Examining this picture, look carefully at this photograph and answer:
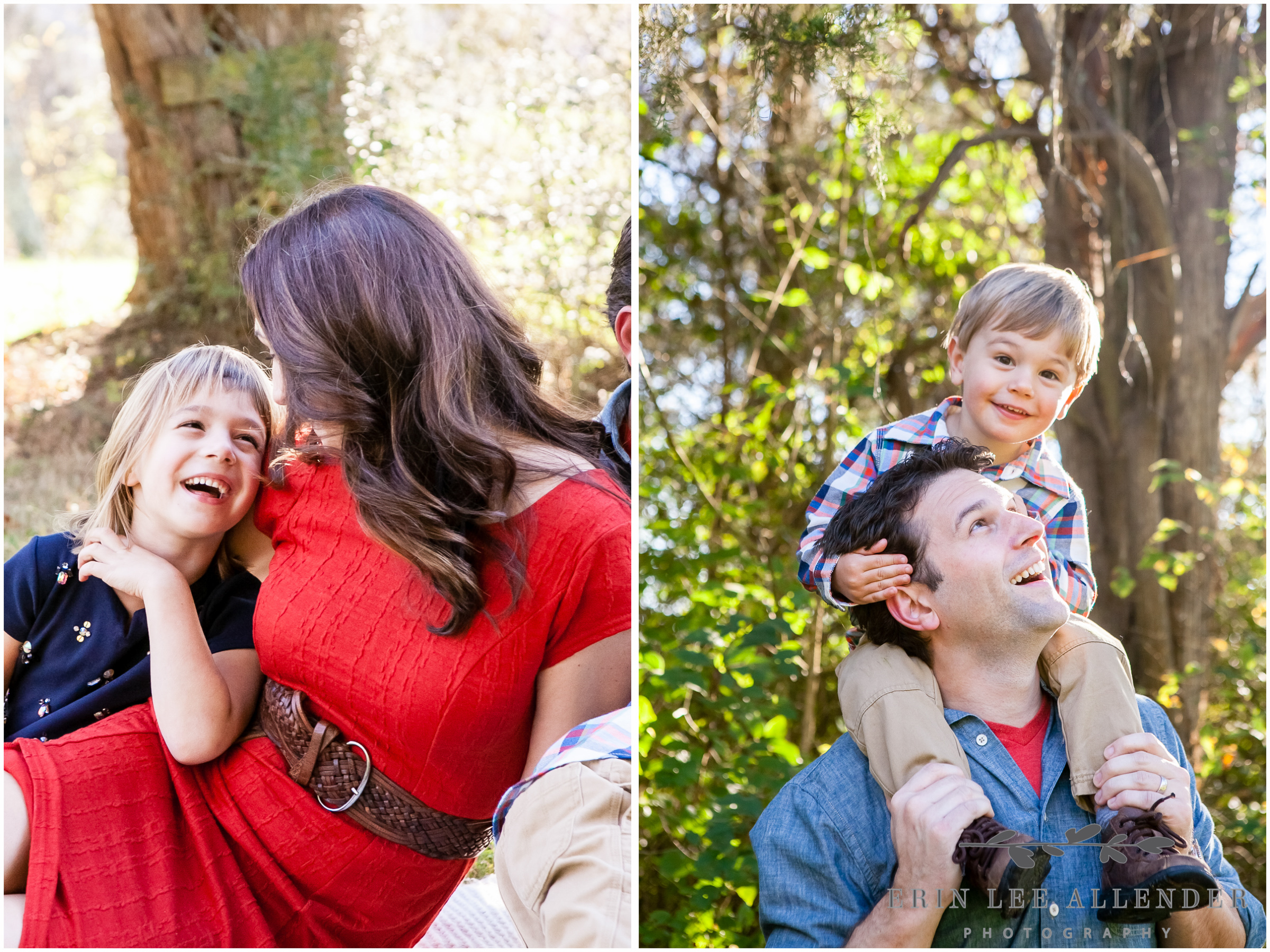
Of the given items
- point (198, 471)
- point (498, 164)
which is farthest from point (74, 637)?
point (498, 164)

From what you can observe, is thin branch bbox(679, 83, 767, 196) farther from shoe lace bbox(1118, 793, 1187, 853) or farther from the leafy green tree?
shoe lace bbox(1118, 793, 1187, 853)

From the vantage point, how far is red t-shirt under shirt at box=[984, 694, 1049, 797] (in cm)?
172

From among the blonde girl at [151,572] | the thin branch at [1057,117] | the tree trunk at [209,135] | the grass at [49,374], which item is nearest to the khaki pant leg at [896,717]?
the blonde girl at [151,572]

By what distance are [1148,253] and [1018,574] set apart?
1619mm

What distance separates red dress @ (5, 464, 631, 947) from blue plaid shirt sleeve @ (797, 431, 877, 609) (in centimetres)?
35

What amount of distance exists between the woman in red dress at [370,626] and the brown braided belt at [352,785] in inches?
0.8

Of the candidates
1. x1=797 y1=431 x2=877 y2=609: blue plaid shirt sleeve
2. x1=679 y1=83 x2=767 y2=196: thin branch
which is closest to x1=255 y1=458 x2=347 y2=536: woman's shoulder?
x1=797 y1=431 x2=877 y2=609: blue plaid shirt sleeve

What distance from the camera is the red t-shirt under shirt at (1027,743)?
1.72 m

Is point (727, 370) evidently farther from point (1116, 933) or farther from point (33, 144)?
point (33, 144)

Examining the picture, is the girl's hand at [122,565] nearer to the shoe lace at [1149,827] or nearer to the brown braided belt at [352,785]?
the brown braided belt at [352,785]

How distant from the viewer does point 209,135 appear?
3.19 m

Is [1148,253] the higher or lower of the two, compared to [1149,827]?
higher

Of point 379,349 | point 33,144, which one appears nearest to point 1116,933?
point 379,349

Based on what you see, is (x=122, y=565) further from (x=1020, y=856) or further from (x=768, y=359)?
(x=768, y=359)
